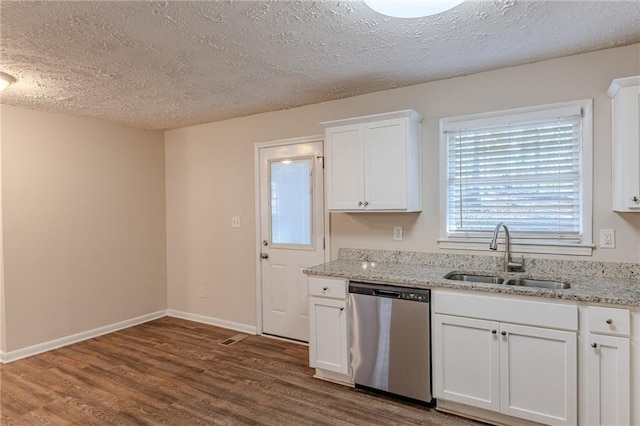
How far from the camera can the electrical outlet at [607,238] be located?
2.47 meters

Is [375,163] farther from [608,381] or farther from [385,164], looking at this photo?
[608,381]

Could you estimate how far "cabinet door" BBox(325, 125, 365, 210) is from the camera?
3.03m

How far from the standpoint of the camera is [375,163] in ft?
9.70

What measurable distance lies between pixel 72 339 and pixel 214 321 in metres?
1.40

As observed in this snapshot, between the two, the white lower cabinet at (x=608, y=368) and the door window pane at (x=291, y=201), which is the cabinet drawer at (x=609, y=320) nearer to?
the white lower cabinet at (x=608, y=368)

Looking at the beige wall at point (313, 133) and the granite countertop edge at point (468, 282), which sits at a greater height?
the beige wall at point (313, 133)

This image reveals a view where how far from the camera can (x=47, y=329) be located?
3688 millimetres

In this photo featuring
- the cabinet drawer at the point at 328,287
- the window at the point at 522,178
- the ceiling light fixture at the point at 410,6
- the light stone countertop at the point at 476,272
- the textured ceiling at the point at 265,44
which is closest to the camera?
the ceiling light fixture at the point at 410,6

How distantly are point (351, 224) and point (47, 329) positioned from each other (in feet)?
10.2

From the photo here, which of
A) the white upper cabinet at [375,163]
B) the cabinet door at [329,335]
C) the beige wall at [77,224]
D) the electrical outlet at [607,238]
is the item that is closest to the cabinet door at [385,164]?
the white upper cabinet at [375,163]

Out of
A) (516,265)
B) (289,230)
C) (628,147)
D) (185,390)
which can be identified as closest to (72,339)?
(185,390)

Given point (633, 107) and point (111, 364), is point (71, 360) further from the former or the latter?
point (633, 107)

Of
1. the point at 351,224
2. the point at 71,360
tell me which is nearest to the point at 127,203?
the point at 71,360

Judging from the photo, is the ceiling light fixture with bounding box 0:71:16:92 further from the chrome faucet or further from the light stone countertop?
the chrome faucet
